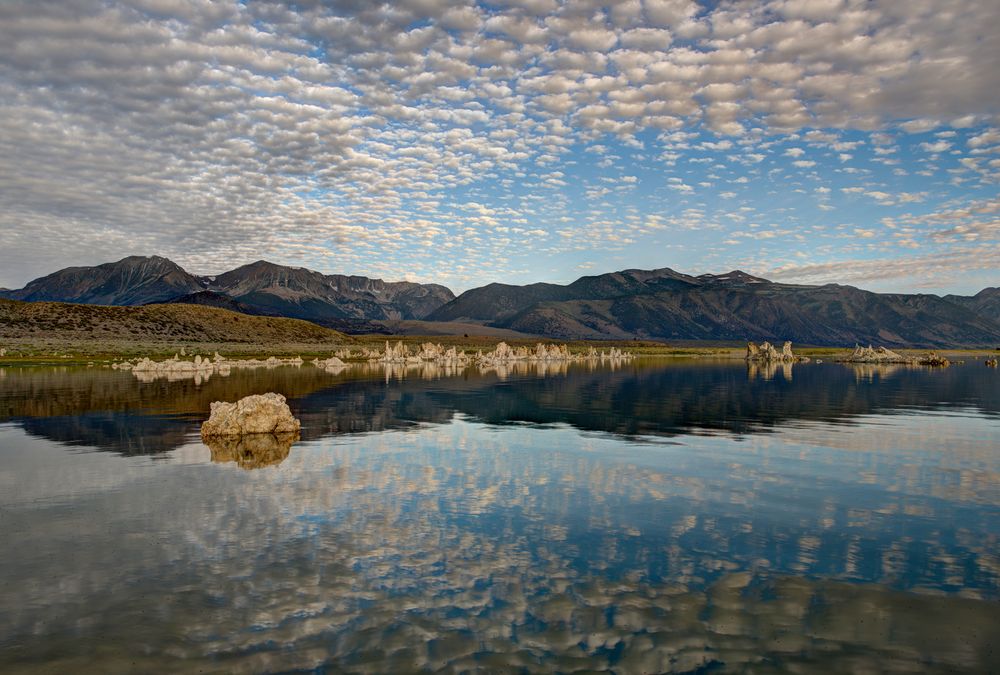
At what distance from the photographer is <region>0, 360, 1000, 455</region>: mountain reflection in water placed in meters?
36.0

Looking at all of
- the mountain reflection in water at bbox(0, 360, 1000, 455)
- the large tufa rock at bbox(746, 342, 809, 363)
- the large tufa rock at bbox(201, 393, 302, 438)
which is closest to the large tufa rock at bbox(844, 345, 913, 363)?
the large tufa rock at bbox(746, 342, 809, 363)

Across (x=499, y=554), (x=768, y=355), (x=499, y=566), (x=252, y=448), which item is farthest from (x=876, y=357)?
(x=499, y=566)

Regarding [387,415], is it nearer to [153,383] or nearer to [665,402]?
[665,402]

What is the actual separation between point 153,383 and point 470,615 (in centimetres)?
6573

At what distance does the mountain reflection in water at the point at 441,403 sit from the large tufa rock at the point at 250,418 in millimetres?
1312

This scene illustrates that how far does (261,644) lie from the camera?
9.88m

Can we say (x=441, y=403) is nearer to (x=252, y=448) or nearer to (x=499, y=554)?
(x=252, y=448)

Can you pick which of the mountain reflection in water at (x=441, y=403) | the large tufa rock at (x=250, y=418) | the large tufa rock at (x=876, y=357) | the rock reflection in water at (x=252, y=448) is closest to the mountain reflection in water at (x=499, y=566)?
the rock reflection in water at (x=252, y=448)

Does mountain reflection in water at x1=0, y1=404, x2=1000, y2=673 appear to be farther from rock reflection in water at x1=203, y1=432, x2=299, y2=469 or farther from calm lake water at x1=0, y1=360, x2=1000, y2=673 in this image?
rock reflection in water at x1=203, y1=432, x2=299, y2=469

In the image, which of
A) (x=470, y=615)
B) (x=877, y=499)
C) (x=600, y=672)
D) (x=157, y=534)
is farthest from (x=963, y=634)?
(x=157, y=534)

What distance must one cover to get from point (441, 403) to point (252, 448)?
927 inches

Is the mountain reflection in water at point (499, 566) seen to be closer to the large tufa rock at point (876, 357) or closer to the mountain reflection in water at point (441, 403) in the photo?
the mountain reflection in water at point (441, 403)

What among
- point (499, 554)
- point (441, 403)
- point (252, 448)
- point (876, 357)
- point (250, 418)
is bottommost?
point (441, 403)

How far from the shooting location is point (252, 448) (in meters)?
28.4
